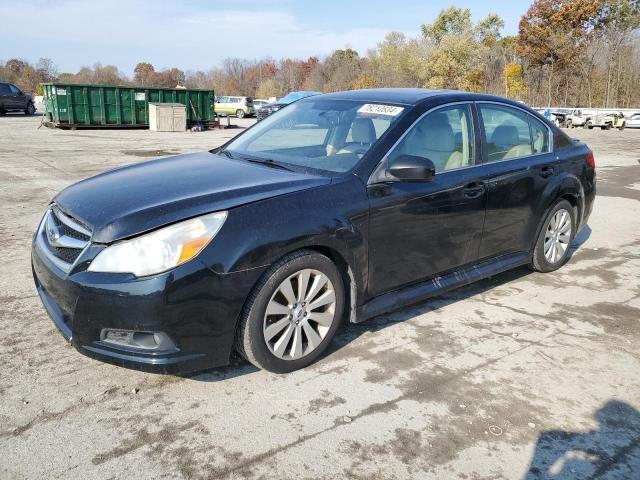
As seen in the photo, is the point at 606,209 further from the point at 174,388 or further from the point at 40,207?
the point at 40,207

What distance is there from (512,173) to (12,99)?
115 feet

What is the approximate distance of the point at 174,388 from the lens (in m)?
3.13

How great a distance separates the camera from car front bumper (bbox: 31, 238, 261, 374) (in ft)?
8.94

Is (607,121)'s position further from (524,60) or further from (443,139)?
(443,139)

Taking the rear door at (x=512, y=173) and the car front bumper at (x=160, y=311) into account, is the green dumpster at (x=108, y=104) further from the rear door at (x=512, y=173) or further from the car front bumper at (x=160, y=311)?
the car front bumper at (x=160, y=311)

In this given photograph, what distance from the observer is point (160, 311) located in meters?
2.72

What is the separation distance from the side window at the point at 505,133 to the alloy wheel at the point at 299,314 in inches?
75.0

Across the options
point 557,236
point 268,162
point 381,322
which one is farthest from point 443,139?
point 557,236

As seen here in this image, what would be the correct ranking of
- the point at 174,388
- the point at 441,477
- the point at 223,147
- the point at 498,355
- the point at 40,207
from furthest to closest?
the point at 40,207, the point at 223,147, the point at 498,355, the point at 174,388, the point at 441,477

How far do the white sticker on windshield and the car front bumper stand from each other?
165 cm

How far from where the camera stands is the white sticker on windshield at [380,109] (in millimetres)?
3879

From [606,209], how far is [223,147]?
22.5ft

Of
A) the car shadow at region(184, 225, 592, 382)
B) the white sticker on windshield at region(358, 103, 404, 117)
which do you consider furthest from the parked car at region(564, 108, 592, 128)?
the white sticker on windshield at region(358, 103, 404, 117)

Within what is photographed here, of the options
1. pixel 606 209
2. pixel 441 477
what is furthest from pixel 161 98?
pixel 441 477
